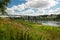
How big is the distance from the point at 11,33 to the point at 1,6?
536 inches

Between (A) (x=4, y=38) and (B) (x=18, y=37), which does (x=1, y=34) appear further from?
(B) (x=18, y=37)

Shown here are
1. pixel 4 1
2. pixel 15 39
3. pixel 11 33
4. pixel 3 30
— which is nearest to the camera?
pixel 15 39

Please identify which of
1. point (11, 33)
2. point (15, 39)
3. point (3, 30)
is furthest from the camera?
point (3, 30)

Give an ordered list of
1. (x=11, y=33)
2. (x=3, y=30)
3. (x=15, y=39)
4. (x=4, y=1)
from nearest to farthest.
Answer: (x=15, y=39) < (x=11, y=33) < (x=3, y=30) < (x=4, y=1)

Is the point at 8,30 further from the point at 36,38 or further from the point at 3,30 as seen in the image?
the point at 36,38

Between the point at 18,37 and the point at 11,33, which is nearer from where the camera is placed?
the point at 18,37

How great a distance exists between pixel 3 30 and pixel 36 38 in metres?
0.96

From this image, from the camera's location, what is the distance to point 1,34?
5234 mm

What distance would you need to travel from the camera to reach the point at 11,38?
4809 millimetres

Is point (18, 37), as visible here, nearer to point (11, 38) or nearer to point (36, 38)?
point (11, 38)

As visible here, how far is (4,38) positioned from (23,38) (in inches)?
21.1

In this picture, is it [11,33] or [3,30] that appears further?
[3,30]

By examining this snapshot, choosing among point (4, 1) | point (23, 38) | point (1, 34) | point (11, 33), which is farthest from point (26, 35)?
point (4, 1)

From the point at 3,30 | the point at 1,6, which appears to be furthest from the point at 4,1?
the point at 3,30
